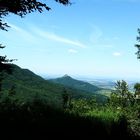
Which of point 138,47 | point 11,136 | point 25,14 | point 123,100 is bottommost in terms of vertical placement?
point 11,136

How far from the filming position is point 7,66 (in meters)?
14.7

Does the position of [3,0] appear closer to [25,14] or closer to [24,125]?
[25,14]

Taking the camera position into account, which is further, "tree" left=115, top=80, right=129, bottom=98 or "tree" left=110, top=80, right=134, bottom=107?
"tree" left=115, top=80, right=129, bottom=98

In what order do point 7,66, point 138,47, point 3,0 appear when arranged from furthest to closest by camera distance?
point 138,47 < point 7,66 < point 3,0

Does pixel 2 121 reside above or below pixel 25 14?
below

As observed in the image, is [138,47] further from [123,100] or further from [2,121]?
[2,121]

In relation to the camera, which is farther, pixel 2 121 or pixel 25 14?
pixel 25 14

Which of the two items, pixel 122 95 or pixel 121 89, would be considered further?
pixel 121 89

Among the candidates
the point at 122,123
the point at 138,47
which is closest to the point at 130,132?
the point at 122,123

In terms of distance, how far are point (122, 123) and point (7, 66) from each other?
570cm

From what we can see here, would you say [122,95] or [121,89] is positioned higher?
[121,89]

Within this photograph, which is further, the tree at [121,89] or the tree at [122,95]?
the tree at [121,89]

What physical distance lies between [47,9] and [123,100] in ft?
24.6

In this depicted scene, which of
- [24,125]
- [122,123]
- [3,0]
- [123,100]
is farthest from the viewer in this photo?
[123,100]
